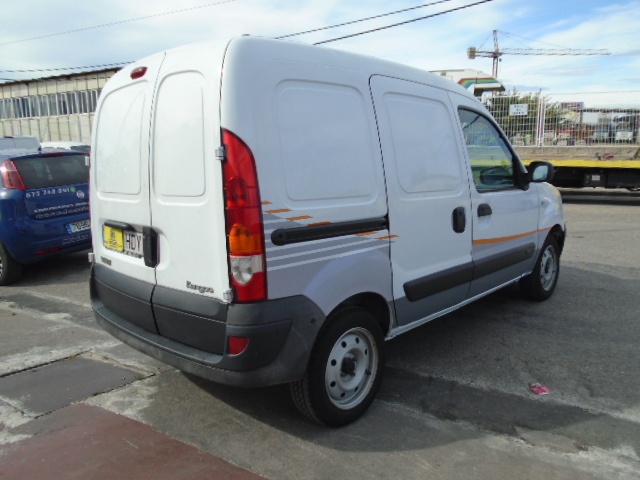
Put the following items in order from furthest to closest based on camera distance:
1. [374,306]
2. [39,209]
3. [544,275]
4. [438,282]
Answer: [39,209], [544,275], [438,282], [374,306]

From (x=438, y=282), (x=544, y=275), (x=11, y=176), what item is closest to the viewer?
(x=438, y=282)

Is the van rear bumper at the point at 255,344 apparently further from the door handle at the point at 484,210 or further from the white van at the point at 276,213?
the door handle at the point at 484,210

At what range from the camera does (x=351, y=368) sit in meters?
3.08

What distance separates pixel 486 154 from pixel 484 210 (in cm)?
56

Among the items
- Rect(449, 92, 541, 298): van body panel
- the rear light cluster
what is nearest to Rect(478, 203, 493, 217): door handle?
Rect(449, 92, 541, 298): van body panel

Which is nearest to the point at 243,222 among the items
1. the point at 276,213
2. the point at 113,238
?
the point at 276,213

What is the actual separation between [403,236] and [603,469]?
165 cm

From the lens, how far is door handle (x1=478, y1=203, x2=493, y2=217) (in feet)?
13.0

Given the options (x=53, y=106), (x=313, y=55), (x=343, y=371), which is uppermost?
(x=53, y=106)

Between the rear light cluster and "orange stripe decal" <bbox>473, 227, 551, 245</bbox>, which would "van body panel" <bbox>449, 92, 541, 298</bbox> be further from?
the rear light cluster

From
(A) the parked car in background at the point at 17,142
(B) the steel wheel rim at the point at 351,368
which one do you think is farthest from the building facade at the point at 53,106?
(B) the steel wheel rim at the point at 351,368

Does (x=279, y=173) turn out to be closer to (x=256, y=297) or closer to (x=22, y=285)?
(x=256, y=297)

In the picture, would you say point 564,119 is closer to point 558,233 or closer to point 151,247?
point 558,233

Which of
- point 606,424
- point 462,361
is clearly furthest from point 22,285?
point 606,424
